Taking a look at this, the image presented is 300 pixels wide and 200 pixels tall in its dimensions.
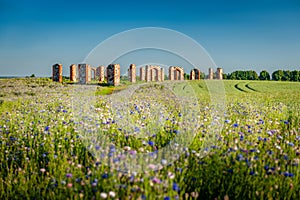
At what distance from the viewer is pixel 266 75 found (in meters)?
53.7

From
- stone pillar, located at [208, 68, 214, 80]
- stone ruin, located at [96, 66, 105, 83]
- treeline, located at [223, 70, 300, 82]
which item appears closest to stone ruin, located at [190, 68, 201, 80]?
stone pillar, located at [208, 68, 214, 80]

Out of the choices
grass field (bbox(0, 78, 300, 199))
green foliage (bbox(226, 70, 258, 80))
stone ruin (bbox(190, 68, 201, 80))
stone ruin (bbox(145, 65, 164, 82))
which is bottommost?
grass field (bbox(0, 78, 300, 199))

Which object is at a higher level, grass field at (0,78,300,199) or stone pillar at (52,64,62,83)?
stone pillar at (52,64,62,83)

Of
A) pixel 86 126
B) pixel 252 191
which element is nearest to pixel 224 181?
pixel 252 191

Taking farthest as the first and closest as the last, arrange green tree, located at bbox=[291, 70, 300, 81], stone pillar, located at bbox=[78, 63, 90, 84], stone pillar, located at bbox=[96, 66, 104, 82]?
green tree, located at bbox=[291, 70, 300, 81], stone pillar, located at bbox=[96, 66, 104, 82], stone pillar, located at bbox=[78, 63, 90, 84]

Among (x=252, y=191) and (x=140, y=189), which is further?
(x=252, y=191)

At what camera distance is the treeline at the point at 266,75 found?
4834 centimetres

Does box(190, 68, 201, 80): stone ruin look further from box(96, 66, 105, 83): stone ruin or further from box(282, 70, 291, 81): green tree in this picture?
box(282, 70, 291, 81): green tree

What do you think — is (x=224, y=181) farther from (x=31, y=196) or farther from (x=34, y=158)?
(x=34, y=158)

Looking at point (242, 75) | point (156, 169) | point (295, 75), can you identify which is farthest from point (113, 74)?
point (242, 75)

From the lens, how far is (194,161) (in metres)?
4.13

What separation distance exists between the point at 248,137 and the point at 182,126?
1.18 metres

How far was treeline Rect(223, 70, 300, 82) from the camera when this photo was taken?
4834 centimetres

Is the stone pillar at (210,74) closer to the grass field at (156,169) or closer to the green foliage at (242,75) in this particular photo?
the green foliage at (242,75)
